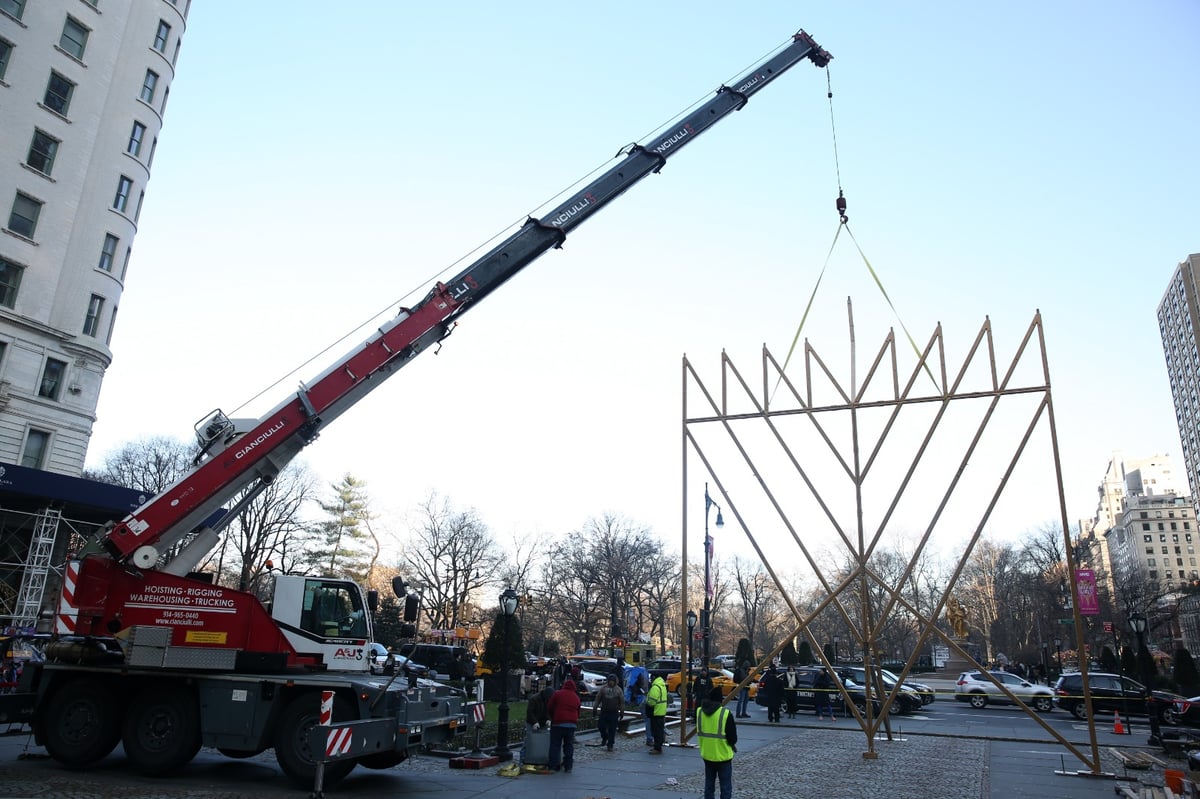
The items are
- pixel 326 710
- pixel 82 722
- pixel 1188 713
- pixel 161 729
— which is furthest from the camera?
pixel 1188 713

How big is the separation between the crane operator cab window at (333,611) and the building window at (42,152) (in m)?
25.8

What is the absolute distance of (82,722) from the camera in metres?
11.5

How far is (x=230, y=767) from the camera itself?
40.3ft

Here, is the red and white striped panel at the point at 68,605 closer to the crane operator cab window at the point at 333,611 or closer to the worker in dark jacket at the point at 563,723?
the crane operator cab window at the point at 333,611

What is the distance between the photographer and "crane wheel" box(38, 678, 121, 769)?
11.4 meters

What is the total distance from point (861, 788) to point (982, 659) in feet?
262

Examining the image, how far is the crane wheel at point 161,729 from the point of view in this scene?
11023mm

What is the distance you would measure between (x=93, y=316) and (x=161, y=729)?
81.0 ft

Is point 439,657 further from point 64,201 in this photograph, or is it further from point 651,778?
point 651,778

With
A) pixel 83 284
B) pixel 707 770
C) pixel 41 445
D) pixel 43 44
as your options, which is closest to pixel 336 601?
pixel 707 770

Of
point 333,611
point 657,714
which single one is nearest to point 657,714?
point 657,714

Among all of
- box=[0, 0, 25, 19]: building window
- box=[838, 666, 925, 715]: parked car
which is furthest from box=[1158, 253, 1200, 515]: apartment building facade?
box=[0, 0, 25, 19]: building window

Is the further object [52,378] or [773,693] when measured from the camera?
[52,378]

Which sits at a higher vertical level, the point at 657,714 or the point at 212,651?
the point at 212,651
